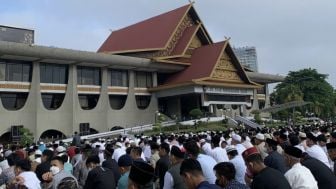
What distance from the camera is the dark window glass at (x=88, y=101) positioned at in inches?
1489

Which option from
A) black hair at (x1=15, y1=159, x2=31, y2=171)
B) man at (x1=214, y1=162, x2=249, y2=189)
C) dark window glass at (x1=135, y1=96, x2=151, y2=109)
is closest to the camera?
man at (x1=214, y1=162, x2=249, y2=189)

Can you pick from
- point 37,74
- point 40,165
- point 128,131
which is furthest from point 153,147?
point 37,74

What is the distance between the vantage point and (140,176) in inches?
137

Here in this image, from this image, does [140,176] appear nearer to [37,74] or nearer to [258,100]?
[37,74]

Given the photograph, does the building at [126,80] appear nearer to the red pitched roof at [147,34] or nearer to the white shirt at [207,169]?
the red pitched roof at [147,34]

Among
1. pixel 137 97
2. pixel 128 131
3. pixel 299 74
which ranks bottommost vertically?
pixel 128 131

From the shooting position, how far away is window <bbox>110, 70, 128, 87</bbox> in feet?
131

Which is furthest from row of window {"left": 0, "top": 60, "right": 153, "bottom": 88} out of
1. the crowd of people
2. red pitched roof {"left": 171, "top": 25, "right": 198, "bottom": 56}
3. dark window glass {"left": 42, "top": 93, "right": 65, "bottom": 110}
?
the crowd of people

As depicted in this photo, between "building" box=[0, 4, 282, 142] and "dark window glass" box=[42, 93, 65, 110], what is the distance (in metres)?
0.09

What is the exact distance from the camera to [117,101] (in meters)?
41.2

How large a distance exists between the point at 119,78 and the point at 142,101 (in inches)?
169

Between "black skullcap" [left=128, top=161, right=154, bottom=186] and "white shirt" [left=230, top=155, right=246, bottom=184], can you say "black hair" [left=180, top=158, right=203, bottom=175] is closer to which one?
"black skullcap" [left=128, top=161, right=154, bottom=186]

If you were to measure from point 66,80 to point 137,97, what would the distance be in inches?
354

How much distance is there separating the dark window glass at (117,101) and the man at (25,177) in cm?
3447
